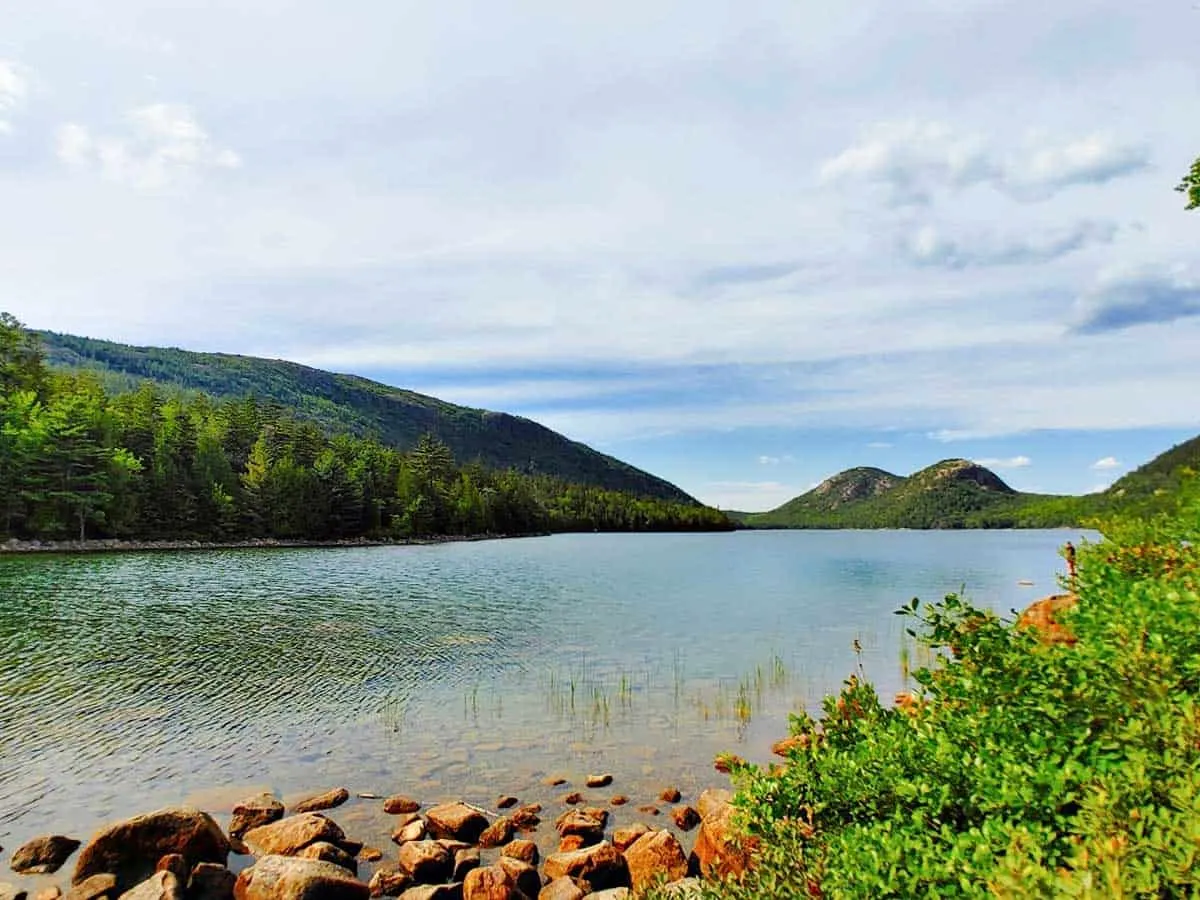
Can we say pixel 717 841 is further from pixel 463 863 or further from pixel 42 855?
pixel 42 855

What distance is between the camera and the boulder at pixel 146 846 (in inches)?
533

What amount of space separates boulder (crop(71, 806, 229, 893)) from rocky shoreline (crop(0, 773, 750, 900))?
0.07ft

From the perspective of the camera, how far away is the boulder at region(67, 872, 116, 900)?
40.5 ft

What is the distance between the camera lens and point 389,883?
1324 cm

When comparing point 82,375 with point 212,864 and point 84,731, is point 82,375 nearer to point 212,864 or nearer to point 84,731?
point 84,731

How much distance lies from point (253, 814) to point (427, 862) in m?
5.21

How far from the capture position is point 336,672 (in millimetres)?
30734

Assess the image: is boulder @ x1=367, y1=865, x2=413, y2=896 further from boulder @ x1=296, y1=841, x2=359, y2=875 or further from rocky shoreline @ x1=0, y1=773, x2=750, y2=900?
boulder @ x1=296, y1=841, x2=359, y2=875

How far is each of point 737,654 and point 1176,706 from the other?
3144 cm

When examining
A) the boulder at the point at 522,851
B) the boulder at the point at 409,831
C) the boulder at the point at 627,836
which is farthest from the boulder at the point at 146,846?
the boulder at the point at 627,836

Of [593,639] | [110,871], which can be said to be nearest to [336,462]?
[593,639]

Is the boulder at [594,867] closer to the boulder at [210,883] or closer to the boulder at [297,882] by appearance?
the boulder at [297,882]

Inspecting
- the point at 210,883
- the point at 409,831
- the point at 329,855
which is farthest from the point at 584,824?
the point at 210,883

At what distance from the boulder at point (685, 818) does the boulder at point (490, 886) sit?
458cm
